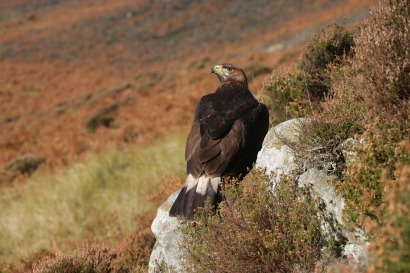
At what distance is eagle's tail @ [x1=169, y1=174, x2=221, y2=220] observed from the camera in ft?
16.3

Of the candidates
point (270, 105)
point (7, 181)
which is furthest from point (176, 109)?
point (270, 105)

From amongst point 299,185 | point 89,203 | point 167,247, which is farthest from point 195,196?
point 89,203

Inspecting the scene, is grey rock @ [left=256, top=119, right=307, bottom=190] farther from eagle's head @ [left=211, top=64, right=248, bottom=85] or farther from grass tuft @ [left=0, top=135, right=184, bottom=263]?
grass tuft @ [left=0, top=135, right=184, bottom=263]

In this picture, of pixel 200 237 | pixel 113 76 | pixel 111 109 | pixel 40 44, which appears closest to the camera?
pixel 200 237

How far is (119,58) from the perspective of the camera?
39.5 metres

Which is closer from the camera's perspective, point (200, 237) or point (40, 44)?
point (200, 237)

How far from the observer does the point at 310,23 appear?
120 feet

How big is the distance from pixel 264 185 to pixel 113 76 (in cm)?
3112

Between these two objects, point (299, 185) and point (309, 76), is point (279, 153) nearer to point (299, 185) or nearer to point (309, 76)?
point (299, 185)

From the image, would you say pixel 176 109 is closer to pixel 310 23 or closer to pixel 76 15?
pixel 310 23

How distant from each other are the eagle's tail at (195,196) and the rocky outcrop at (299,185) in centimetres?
16

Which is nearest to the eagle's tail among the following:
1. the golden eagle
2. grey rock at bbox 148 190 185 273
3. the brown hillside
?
the golden eagle

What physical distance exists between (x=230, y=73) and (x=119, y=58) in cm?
3368

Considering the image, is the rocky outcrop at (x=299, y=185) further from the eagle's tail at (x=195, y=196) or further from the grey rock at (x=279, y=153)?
the eagle's tail at (x=195, y=196)
